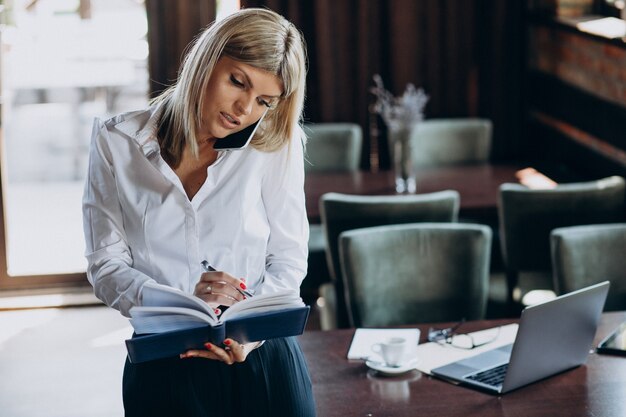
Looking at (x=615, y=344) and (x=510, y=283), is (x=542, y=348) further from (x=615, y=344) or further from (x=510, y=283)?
(x=510, y=283)

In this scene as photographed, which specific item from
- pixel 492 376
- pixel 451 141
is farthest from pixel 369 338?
pixel 451 141

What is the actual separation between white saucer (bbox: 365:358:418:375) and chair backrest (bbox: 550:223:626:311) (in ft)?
3.00

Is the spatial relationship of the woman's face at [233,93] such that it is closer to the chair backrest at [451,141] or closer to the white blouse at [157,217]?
the white blouse at [157,217]

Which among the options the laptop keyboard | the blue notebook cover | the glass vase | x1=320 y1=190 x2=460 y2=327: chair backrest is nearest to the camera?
the blue notebook cover

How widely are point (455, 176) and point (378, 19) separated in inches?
54.6

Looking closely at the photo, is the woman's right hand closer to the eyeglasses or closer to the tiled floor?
the eyeglasses

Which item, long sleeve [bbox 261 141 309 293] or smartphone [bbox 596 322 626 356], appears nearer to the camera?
long sleeve [bbox 261 141 309 293]

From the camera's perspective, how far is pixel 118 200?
2033 millimetres

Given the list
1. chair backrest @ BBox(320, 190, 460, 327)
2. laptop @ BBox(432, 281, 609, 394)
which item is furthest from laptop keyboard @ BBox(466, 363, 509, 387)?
chair backrest @ BBox(320, 190, 460, 327)

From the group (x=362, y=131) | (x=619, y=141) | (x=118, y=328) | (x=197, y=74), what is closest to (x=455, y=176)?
(x=619, y=141)

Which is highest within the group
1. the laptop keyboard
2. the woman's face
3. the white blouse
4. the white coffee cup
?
the woman's face

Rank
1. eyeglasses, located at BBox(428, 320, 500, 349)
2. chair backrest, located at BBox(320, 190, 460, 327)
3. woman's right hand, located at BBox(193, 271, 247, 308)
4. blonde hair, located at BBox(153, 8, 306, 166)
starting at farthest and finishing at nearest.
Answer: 1. chair backrest, located at BBox(320, 190, 460, 327)
2. eyeglasses, located at BBox(428, 320, 500, 349)
3. blonde hair, located at BBox(153, 8, 306, 166)
4. woman's right hand, located at BBox(193, 271, 247, 308)

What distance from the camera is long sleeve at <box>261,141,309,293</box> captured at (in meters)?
2.12

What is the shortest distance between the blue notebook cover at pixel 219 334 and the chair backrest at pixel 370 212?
1932mm
